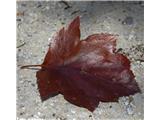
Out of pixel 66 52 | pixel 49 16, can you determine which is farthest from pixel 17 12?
pixel 66 52

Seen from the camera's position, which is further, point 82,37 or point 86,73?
point 82,37

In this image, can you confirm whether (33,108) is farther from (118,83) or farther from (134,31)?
(134,31)

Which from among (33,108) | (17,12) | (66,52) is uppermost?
(17,12)
